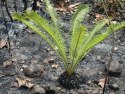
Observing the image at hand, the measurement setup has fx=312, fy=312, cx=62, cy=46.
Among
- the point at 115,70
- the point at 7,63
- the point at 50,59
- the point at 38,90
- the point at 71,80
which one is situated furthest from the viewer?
the point at 50,59

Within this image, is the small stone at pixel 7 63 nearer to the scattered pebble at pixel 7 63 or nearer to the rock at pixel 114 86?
the scattered pebble at pixel 7 63

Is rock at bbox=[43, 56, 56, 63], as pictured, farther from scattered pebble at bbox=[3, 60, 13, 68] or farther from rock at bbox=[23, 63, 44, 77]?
scattered pebble at bbox=[3, 60, 13, 68]

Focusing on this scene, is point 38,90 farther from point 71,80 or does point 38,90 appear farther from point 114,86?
point 114,86

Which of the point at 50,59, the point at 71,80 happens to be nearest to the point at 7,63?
the point at 50,59

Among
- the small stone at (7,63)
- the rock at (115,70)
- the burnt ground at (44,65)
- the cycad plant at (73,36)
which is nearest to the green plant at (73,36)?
the cycad plant at (73,36)

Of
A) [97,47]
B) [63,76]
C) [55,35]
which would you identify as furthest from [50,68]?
[97,47]

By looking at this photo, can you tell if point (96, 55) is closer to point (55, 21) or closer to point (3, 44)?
point (55, 21)

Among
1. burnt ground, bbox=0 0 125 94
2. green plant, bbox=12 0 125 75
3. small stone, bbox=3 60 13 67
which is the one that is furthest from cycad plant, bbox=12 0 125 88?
small stone, bbox=3 60 13 67
